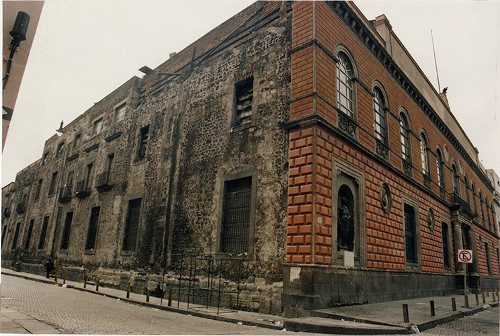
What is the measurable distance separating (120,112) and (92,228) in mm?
6733

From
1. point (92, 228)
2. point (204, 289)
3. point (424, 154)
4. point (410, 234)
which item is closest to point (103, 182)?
point (92, 228)

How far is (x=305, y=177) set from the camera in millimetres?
9406

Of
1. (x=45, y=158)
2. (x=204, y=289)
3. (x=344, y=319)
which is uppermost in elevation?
(x=45, y=158)

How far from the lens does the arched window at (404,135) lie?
15.9m

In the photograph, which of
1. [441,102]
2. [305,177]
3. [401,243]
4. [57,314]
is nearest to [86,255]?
[57,314]

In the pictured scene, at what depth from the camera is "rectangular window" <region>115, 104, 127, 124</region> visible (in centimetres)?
1998

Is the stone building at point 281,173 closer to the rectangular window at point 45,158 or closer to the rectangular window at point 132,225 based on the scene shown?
the rectangular window at point 132,225

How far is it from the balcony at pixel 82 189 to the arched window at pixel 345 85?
614 inches

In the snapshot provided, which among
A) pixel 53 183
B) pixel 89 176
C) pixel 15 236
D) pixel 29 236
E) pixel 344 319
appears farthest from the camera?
pixel 15 236

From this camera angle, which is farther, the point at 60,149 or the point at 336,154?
the point at 60,149

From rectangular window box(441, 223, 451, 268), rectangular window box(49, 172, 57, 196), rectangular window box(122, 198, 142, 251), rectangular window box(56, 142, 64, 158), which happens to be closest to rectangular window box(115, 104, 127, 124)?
rectangular window box(122, 198, 142, 251)

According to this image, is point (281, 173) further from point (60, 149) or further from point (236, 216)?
point (60, 149)

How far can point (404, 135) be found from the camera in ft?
53.6

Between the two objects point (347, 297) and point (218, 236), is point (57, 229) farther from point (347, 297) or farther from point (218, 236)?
point (347, 297)
